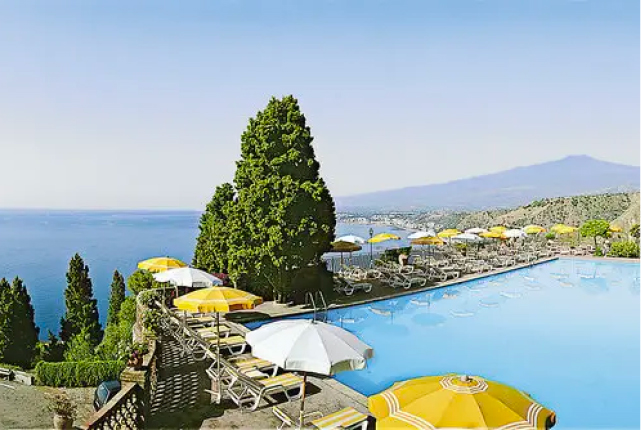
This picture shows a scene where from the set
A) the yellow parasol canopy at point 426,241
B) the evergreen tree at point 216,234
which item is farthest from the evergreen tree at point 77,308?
the yellow parasol canopy at point 426,241

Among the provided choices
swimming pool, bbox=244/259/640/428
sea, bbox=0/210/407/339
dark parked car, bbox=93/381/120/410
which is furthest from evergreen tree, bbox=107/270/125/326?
dark parked car, bbox=93/381/120/410

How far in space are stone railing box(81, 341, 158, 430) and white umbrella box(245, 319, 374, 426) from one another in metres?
1.64

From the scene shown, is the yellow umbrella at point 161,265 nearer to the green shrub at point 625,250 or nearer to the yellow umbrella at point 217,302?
the yellow umbrella at point 217,302

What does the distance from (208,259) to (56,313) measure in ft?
119

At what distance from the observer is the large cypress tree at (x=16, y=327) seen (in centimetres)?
1969

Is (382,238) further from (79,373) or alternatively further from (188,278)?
(79,373)

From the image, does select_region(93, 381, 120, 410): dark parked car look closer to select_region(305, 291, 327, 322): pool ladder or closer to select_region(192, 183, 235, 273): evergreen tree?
select_region(305, 291, 327, 322): pool ladder

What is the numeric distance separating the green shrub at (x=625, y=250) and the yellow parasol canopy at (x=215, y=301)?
25177 mm

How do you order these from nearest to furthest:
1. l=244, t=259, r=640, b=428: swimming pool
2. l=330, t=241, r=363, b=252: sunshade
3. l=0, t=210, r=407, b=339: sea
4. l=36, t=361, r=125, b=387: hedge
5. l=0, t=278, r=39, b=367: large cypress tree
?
l=244, t=259, r=640, b=428: swimming pool < l=36, t=361, r=125, b=387: hedge < l=330, t=241, r=363, b=252: sunshade < l=0, t=278, r=39, b=367: large cypress tree < l=0, t=210, r=407, b=339: sea

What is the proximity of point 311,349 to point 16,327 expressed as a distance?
784 inches

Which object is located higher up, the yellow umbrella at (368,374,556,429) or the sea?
the yellow umbrella at (368,374,556,429)

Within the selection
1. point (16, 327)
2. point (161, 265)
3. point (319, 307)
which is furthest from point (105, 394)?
point (16, 327)

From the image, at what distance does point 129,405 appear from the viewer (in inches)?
227

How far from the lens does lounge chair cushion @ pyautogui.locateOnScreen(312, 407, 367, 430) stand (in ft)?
18.8
